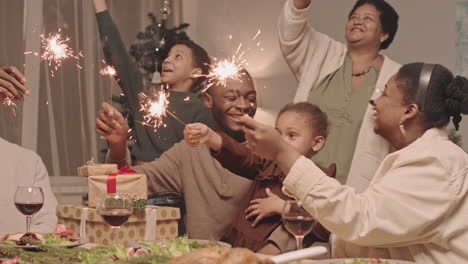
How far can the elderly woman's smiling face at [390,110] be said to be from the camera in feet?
6.55

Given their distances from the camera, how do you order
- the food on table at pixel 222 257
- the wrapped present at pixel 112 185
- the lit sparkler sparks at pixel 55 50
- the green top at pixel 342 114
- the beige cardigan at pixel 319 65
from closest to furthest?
1. the food on table at pixel 222 257
2. the wrapped present at pixel 112 185
3. the beige cardigan at pixel 319 65
4. the green top at pixel 342 114
5. the lit sparkler sparks at pixel 55 50

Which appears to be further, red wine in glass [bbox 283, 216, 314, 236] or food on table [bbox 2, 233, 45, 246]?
food on table [bbox 2, 233, 45, 246]

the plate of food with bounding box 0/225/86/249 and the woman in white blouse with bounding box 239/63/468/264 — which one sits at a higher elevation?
the woman in white blouse with bounding box 239/63/468/264

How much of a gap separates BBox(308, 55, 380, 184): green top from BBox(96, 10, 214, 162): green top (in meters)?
0.68

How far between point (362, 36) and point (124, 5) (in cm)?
203

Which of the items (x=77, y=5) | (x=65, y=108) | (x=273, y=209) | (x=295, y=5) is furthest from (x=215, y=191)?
(x=77, y=5)

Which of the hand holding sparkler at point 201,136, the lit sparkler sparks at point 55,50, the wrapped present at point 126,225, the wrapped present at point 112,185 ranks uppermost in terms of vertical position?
the lit sparkler sparks at point 55,50

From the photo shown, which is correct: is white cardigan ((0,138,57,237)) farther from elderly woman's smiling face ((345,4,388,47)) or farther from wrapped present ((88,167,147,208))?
elderly woman's smiling face ((345,4,388,47))

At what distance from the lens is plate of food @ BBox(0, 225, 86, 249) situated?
1.70 m

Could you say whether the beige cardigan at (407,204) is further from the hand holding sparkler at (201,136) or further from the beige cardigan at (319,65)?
the beige cardigan at (319,65)

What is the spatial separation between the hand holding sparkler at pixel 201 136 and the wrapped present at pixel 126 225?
296mm

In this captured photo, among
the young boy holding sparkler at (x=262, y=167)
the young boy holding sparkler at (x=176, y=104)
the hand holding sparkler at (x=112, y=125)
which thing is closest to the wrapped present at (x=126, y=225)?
the young boy holding sparkler at (x=262, y=167)

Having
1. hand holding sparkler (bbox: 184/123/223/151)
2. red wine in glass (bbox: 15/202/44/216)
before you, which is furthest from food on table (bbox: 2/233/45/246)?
hand holding sparkler (bbox: 184/123/223/151)

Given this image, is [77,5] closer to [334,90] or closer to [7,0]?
[7,0]
